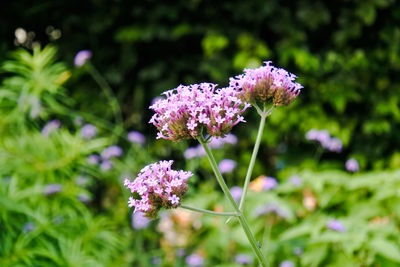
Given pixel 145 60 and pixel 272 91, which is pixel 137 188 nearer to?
pixel 272 91

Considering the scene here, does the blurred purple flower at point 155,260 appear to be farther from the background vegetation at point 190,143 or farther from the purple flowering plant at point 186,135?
the purple flowering plant at point 186,135

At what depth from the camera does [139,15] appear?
4.26 m

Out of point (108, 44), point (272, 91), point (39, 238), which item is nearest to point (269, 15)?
point (108, 44)

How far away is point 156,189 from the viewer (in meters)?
1.07

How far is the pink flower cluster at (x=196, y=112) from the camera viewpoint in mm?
1083

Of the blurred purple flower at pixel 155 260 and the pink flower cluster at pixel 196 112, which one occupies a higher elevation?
the blurred purple flower at pixel 155 260

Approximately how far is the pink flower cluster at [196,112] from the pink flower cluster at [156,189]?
0.32ft

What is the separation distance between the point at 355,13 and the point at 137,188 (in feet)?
10.7

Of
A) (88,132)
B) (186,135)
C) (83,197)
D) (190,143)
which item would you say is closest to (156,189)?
(186,135)

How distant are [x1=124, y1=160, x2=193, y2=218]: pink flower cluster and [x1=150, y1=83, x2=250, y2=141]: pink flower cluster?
0.10 metres

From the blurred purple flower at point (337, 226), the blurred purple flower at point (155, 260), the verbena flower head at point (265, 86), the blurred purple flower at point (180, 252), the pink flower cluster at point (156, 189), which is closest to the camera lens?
the pink flower cluster at point (156, 189)

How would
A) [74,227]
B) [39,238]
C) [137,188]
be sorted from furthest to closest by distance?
[74,227] → [39,238] → [137,188]

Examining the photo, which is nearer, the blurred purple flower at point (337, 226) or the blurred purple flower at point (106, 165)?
the blurred purple flower at point (337, 226)

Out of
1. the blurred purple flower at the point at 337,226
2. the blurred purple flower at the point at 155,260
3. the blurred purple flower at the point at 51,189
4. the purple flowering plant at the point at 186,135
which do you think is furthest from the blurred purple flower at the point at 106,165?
the purple flowering plant at the point at 186,135
